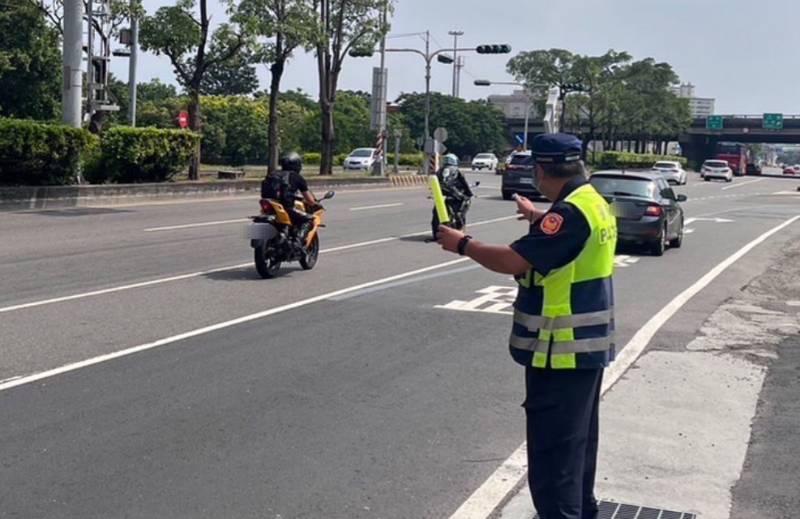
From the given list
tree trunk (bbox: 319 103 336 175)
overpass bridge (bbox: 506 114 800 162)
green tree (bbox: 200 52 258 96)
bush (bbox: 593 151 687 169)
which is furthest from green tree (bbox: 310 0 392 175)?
green tree (bbox: 200 52 258 96)

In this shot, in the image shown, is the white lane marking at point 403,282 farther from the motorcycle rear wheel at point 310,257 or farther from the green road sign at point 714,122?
the green road sign at point 714,122

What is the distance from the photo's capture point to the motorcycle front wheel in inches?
499

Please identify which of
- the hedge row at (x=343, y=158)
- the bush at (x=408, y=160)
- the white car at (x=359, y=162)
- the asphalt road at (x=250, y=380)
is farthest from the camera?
the bush at (x=408, y=160)

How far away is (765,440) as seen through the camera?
6.55m

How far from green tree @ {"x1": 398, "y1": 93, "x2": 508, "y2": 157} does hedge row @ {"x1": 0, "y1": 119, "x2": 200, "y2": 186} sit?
7686cm

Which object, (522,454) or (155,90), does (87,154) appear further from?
(155,90)

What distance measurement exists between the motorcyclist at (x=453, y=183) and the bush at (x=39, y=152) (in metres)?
8.45

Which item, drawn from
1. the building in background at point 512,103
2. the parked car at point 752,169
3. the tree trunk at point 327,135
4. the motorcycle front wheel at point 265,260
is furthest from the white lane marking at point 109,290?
the building in background at point 512,103

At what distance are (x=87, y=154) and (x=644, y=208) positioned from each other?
1220 centimetres

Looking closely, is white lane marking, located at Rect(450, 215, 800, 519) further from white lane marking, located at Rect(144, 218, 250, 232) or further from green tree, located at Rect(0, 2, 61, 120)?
green tree, located at Rect(0, 2, 61, 120)

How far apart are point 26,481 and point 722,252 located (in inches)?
636

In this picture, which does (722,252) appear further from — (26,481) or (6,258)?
(26,481)

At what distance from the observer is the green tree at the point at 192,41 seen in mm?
27234

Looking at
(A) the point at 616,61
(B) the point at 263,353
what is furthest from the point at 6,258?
(A) the point at 616,61
